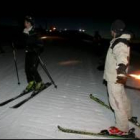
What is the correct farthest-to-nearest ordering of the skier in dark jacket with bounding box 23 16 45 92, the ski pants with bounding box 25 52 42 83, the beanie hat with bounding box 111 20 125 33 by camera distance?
the ski pants with bounding box 25 52 42 83
the skier in dark jacket with bounding box 23 16 45 92
the beanie hat with bounding box 111 20 125 33

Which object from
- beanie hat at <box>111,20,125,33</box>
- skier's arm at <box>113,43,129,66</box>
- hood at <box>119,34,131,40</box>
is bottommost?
skier's arm at <box>113,43,129,66</box>

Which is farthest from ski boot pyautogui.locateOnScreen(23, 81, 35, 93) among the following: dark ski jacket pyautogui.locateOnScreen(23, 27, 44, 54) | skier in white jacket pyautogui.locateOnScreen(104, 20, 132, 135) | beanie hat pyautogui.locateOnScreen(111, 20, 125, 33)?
beanie hat pyautogui.locateOnScreen(111, 20, 125, 33)

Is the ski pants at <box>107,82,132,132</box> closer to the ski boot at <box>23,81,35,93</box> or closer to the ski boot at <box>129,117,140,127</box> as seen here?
the ski boot at <box>129,117,140,127</box>

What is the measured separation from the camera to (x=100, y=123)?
5586 mm

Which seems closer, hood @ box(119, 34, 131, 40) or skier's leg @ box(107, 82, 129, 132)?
hood @ box(119, 34, 131, 40)

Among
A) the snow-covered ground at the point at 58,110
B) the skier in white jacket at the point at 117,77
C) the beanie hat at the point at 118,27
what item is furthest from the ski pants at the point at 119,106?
the beanie hat at the point at 118,27

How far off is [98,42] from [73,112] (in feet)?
51.0

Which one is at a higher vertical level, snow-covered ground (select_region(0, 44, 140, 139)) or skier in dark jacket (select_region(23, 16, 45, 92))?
skier in dark jacket (select_region(23, 16, 45, 92))

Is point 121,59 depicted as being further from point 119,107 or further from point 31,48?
point 31,48

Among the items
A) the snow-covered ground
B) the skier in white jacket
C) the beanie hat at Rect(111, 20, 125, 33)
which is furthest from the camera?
the snow-covered ground

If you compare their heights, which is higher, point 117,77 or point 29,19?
point 29,19

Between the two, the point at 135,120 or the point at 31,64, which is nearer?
the point at 135,120

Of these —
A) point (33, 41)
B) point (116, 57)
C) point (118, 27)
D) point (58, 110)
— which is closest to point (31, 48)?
point (33, 41)

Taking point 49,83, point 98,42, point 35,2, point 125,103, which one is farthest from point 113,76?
point 35,2
